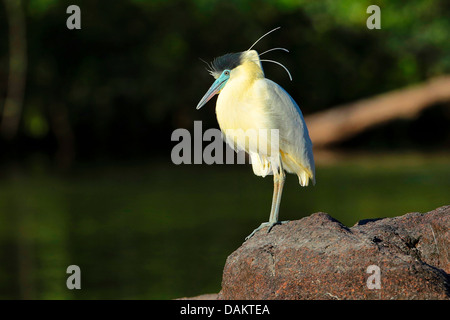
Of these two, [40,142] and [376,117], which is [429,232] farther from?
[40,142]

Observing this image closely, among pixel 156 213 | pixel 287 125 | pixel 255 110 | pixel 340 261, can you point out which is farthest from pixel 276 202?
pixel 156 213

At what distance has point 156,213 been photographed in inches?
556

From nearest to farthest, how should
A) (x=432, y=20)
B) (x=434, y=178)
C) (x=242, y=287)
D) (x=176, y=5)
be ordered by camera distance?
1. (x=242, y=287)
2. (x=434, y=178)
3. (x=176, y=5)
4. (x=432, y=20)

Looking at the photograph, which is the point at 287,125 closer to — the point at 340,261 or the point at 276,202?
the point at 276,202

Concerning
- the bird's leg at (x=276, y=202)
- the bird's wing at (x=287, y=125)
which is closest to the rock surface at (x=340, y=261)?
the bird's leg at (x=276, y=202)

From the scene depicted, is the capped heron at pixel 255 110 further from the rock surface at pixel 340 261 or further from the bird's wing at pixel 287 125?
the rock surface at pixel 340 261

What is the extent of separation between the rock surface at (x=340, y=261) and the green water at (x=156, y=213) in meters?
4.07

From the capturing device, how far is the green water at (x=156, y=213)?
9664 mm

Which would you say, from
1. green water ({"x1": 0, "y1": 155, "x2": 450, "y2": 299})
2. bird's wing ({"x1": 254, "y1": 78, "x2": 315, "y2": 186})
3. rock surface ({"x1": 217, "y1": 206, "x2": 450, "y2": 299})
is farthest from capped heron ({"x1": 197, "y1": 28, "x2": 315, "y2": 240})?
green water ({"x1": 0, "y1": 155, "x2": 450, "y2": 299})

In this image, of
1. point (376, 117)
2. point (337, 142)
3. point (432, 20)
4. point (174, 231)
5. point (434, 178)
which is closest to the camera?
point (174, 231)

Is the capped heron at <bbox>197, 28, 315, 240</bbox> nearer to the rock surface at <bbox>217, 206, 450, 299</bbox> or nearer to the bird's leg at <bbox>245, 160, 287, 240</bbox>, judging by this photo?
the bird's leg at <bbox>245, 160, 287, 240</bbox>

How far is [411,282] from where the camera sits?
4.41 metres

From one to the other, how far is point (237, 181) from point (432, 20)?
52.4ft

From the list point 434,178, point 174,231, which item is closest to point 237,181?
point 434,178
